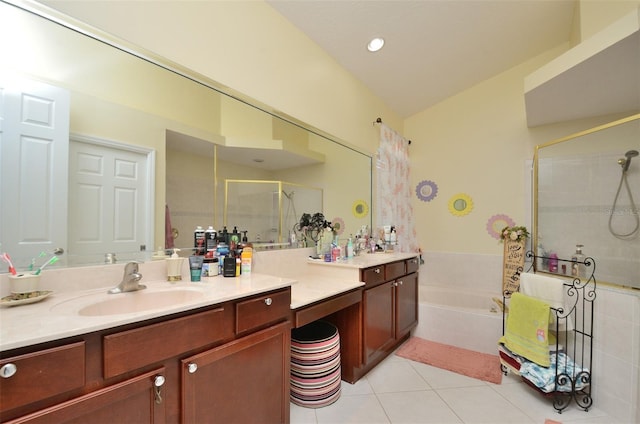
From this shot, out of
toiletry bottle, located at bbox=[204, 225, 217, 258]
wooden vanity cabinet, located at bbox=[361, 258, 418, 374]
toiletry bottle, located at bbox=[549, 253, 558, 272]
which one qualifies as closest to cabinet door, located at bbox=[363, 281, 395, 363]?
wooden vanity cabinet, located at bbox=[361, 258, 418, 374]

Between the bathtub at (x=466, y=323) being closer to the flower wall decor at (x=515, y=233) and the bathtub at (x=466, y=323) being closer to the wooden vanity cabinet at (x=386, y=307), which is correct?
the wooden vanity cabinet at (x=386, y=307)

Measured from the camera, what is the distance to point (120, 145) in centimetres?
127

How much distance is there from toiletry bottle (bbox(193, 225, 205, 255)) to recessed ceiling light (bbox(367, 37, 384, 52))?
2127 millimetres

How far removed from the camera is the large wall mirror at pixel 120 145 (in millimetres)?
1033

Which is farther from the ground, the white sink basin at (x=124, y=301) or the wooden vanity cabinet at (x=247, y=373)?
the white sink basin at (x=124, y=301)

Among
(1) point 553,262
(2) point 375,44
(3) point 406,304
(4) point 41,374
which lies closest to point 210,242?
(4) point 41,374

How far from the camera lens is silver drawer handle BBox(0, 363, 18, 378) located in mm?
→ 625

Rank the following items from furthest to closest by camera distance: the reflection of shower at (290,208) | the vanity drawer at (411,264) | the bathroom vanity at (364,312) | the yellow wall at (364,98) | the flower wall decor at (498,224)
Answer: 1. the flower wall decor at (498,224)
2. the vanity drawer at (411,264)
3. the reflection of shower at (290,208)
4. the bathroom vanity at (364,312)
5. the yellow wall at (364,98)

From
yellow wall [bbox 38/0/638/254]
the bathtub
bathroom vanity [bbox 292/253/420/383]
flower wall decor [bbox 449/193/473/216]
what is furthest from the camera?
flower wall decor [bbox 449/193/473/216]

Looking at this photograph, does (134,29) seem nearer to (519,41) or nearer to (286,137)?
(286,137)

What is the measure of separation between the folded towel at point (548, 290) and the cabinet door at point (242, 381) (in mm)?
1904

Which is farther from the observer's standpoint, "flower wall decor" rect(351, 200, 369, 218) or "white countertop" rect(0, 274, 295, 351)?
"flower wall decor" rect(351, 200, 369, 218)

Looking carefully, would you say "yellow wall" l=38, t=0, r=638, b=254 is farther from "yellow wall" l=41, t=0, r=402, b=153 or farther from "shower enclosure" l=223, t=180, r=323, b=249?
"shower enclosure" l=223, t=180, r=323, b=249

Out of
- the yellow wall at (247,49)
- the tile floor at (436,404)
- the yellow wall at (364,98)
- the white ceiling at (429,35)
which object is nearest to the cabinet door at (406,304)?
the tile floor at (436,404)
